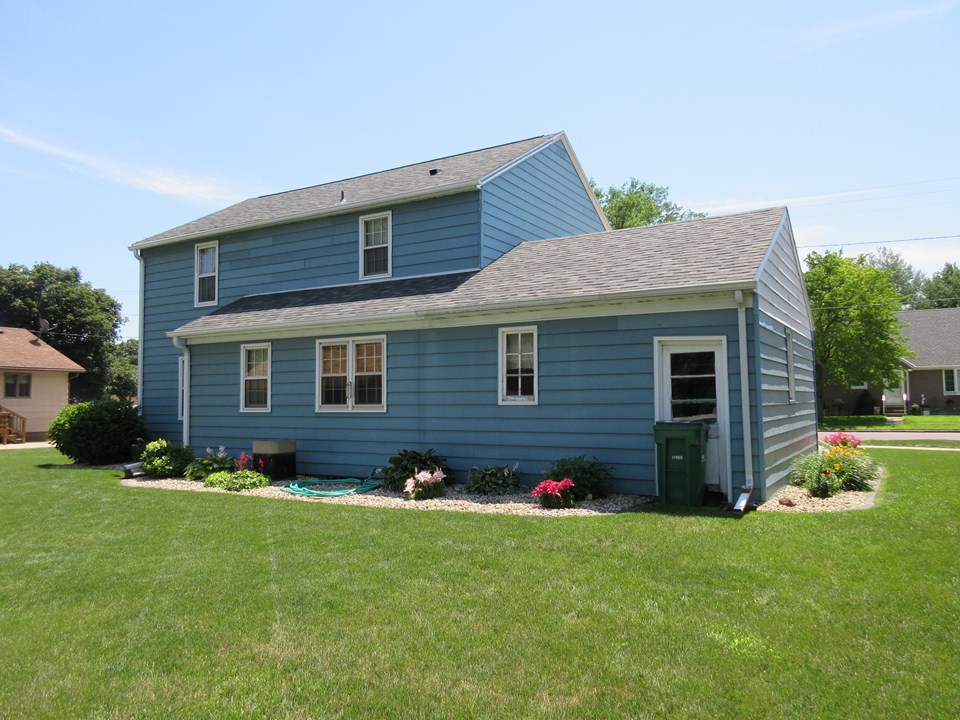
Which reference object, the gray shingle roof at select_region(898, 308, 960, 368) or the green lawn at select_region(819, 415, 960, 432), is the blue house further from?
the gray shingle roof at select_region(898, 308, 960, 368)

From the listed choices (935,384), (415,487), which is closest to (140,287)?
(415,487)

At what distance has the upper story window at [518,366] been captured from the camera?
10609 millimetres

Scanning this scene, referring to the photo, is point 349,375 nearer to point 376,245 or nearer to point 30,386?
point 376,245

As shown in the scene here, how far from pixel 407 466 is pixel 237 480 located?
126 inches

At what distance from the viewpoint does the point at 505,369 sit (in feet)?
35.7

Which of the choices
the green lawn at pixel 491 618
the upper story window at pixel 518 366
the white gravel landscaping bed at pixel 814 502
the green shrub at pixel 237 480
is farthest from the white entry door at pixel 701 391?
the green shrub at pixel 237 480

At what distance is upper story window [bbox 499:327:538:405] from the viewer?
10.6 m

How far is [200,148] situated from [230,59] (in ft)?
9.88

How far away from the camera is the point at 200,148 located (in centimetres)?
1306

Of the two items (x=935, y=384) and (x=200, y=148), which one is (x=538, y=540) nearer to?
(x=200, y=148)

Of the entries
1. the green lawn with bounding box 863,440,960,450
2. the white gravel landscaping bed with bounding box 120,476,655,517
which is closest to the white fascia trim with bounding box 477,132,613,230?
the white gravel landscaping bed with bounding box 120,476,655,517

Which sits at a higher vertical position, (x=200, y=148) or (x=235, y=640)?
(x=200, y=148)

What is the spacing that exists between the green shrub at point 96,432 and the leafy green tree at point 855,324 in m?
26.7

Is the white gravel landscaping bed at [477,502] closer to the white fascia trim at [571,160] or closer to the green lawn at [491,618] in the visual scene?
the green lawn at [491,618]
